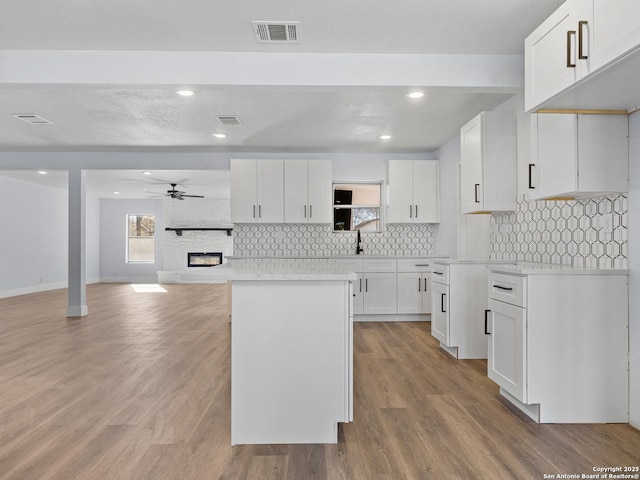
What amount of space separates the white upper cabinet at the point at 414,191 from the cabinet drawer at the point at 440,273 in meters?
1.66

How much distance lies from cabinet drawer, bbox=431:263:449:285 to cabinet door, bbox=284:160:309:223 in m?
2.11

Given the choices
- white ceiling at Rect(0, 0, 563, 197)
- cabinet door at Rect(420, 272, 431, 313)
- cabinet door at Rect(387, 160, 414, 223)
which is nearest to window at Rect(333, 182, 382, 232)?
cabinet door at Rect(387, 160, 414, 223)

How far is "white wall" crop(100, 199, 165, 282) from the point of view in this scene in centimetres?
1234

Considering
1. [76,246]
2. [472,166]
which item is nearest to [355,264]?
[472,166]

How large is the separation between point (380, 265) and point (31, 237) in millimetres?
7980

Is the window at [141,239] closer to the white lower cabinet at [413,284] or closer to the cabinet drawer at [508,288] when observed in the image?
the white lower cabinet at [413,284]

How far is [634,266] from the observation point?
253 cm

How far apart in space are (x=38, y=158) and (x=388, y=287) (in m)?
5.43

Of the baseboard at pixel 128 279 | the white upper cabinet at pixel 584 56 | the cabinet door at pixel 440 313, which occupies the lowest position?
the baseboard at pixel 128 279

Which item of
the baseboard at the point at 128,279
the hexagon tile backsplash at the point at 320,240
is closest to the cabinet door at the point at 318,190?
the hexagon tile backsplash at the point at 320,240

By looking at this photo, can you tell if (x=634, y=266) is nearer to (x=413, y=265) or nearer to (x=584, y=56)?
(x=584, y=56)

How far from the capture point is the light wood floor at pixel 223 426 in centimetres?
207

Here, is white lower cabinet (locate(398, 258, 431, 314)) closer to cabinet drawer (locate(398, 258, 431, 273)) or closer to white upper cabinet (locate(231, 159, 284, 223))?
cabinet drawer (locate(398, 258, 431, 273))

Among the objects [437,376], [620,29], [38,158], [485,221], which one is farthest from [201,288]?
[620,29]
